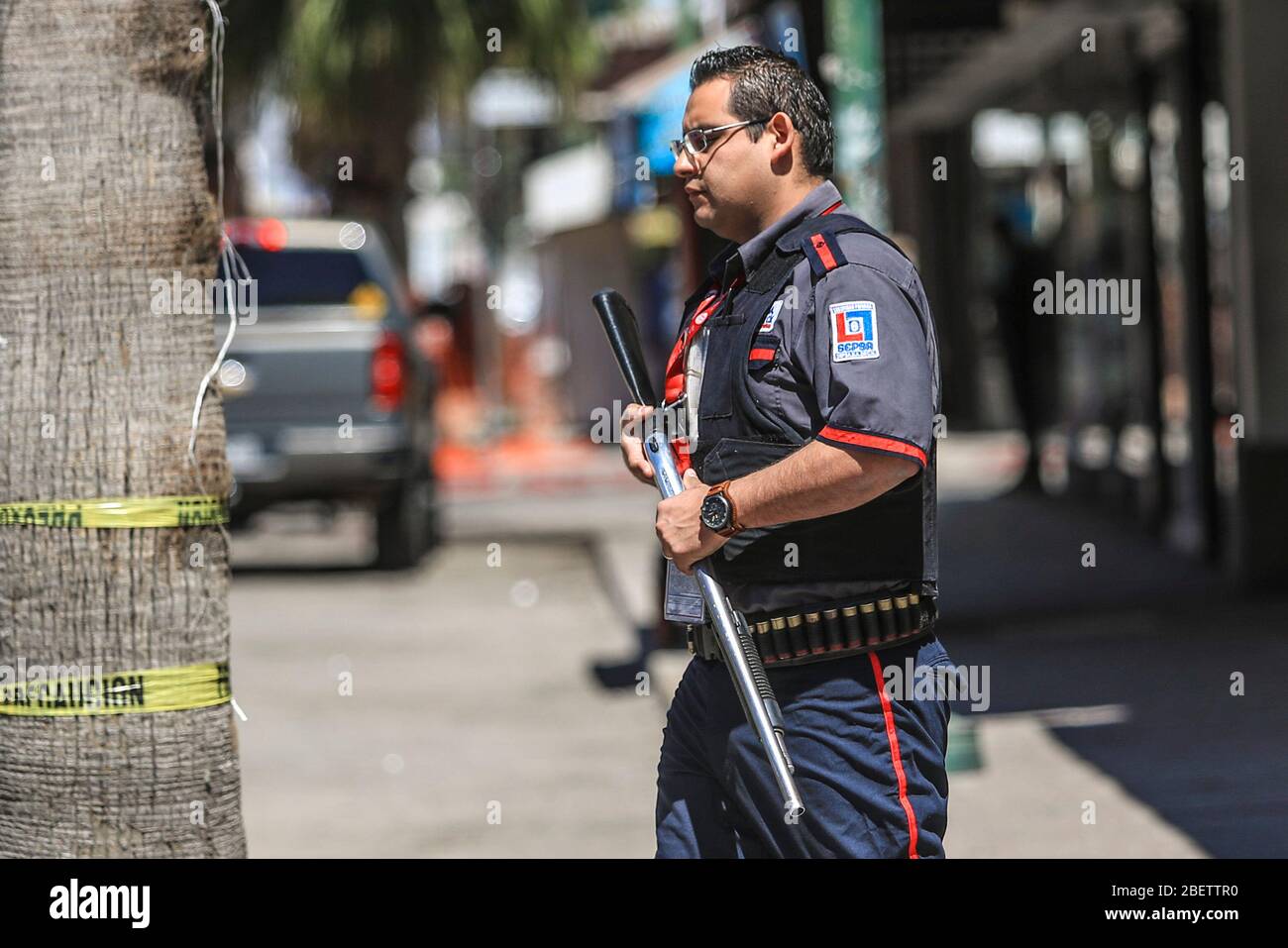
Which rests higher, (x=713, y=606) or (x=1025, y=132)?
(x=1025, y=132)

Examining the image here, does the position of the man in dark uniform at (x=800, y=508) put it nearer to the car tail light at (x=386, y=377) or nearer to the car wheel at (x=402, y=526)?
the car tail light at (x=386, y=377)

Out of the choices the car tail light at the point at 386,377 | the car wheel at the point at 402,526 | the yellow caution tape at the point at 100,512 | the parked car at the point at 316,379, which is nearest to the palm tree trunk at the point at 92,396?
the yellow caution tape at the point at 100,512

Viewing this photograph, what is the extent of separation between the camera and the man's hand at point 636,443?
361cm

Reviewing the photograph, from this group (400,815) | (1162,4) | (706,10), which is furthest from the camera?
(706,10)

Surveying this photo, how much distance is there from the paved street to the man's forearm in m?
2.86

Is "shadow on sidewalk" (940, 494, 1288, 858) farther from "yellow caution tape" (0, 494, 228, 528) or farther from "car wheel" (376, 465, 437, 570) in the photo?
"car wheel" (376, 465, 437, 570)

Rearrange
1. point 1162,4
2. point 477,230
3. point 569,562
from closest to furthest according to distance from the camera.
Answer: point 1162,4, point 569,562, point 477,230

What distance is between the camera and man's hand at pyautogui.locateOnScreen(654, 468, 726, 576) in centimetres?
338

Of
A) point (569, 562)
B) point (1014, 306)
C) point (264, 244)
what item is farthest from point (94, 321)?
point (1014, 306)

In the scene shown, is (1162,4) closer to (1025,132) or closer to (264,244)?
(264,244)

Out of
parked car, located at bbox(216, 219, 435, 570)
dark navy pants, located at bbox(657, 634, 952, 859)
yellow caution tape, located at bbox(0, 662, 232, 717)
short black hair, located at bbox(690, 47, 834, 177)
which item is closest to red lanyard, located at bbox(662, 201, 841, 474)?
short black hair, located at bbox(690, 47, 834, 177)
